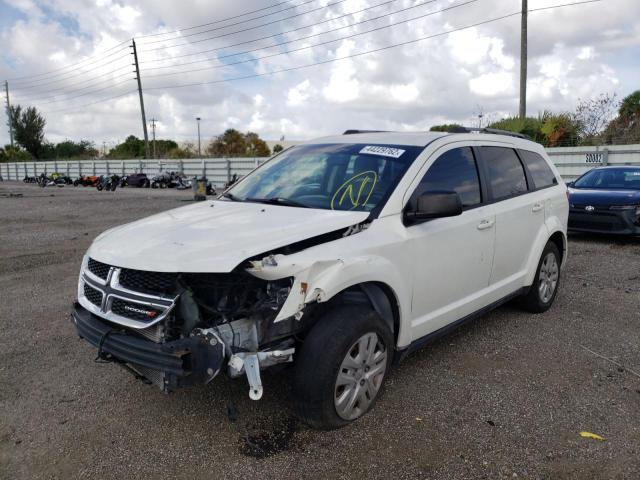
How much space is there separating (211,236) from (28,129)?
258 ft

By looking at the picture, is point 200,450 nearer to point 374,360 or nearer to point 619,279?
point 374,360

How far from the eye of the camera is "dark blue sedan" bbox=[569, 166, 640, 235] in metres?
8.84

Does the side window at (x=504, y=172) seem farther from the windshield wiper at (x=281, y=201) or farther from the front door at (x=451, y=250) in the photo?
the windshield wiper at (x=281, y=201)

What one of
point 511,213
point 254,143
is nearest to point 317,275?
point 511,213

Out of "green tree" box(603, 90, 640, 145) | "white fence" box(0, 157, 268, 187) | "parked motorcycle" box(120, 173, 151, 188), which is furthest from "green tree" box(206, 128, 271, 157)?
"green tree" box(603, 90, 640, 145)

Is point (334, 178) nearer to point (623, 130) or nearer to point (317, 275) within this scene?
point (317, 275)

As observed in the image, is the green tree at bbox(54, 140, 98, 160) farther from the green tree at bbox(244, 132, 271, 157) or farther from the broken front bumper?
the broken front bumper

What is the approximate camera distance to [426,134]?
4.16 meters

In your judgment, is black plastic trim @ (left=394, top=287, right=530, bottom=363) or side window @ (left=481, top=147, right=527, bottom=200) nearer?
black plastic trim @ (left=394, top=287, right=530, bottom=363)

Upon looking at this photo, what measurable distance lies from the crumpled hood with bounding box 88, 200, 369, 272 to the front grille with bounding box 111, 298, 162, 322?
0.70 ft

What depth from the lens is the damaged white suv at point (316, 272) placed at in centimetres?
273

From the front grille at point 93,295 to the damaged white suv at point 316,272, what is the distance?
0.01m

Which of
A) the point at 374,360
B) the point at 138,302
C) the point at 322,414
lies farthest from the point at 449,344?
the point at 138,302

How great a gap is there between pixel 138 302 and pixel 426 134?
2584mm
